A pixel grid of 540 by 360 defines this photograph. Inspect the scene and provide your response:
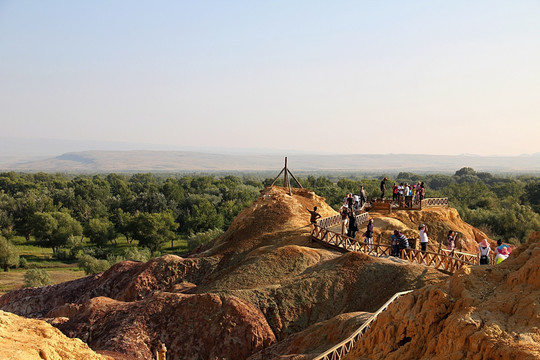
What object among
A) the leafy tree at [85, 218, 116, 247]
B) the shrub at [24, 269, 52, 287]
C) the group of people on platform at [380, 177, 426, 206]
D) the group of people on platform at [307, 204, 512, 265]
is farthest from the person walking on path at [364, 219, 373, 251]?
the leafy tree at [85, 218, 116, 247]

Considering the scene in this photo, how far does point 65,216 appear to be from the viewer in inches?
2527

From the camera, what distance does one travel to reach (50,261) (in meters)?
56.9

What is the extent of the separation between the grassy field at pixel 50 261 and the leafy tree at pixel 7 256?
0.89m

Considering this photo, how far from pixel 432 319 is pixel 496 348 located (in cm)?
172

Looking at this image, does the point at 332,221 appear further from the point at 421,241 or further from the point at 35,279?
the point at 35,279

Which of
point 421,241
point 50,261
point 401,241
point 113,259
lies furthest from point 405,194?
point 50,261

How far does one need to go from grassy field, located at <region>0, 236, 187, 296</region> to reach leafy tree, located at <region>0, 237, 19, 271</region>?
2.91ft

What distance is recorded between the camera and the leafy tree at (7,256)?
168 feet

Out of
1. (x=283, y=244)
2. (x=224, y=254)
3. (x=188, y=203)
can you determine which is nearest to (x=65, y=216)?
(x=188, y=203)

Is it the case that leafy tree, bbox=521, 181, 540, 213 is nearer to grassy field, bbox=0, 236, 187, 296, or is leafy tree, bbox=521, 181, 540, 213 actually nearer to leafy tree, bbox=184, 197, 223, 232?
leafy tree, bbox=184, 197, 223, 232

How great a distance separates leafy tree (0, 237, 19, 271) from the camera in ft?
168

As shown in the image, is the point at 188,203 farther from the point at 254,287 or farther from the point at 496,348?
the point at 496,348

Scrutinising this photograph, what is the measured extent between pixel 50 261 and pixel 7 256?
626 centimetres

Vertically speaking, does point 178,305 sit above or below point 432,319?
below
